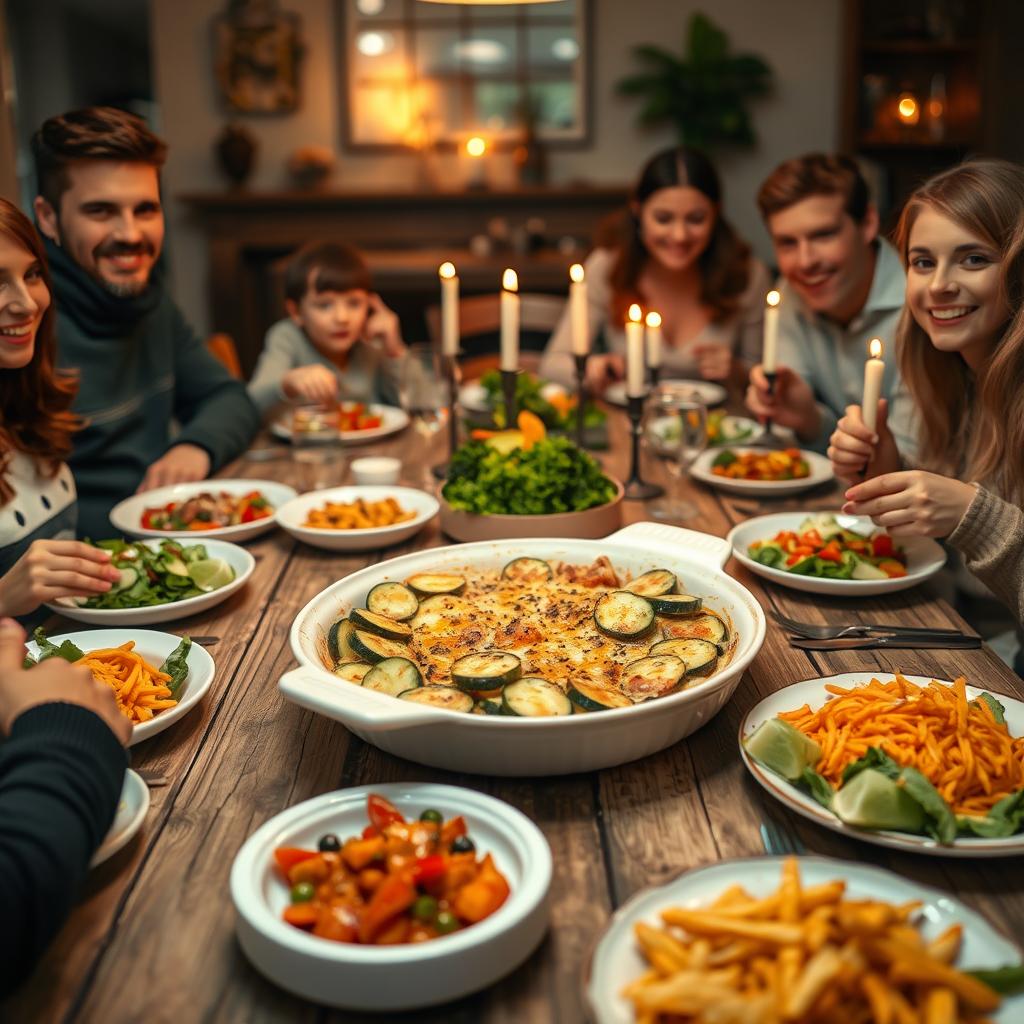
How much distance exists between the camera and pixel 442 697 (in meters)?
1.22

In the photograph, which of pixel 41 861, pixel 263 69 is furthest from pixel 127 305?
pixel 263 69

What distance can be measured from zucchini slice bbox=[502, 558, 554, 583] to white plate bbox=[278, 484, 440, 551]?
1.24 feet

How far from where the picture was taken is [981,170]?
188 cm

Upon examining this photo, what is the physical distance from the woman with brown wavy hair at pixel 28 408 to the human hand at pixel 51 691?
2.19ft

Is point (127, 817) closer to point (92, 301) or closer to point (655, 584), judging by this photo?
point (655, 584)

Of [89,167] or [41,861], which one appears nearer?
[41,861]

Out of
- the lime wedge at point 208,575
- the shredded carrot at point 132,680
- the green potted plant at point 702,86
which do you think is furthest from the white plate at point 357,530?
the green potted plant at point 702,86

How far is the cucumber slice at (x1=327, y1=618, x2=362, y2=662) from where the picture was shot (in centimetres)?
139

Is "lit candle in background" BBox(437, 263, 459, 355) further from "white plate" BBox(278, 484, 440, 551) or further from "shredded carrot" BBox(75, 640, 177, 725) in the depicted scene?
"shredded carrot" BBox(75, 640, 177, 725)

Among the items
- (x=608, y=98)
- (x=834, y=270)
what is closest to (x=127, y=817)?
(x=834, y=270)

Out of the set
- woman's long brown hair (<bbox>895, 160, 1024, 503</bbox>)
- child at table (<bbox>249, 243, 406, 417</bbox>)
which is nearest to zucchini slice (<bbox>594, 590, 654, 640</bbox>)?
woman's long brown hair (<bbox>895, 160, 1024, 503</bbox>)

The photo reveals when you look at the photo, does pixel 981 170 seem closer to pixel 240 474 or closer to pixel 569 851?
pixel 569 851

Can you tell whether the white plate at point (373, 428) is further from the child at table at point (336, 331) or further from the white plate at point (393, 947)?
the white plate at point (393, 947)

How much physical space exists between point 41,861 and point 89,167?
6.58 feet
